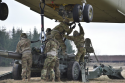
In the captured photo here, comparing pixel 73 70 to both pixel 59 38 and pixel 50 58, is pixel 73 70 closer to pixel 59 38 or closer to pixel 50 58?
pixel 50 58

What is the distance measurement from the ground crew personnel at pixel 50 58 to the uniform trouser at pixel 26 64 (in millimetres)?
664

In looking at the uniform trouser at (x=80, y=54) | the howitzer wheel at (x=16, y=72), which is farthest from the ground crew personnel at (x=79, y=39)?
the howitzer wheel at (x=16, y=72)

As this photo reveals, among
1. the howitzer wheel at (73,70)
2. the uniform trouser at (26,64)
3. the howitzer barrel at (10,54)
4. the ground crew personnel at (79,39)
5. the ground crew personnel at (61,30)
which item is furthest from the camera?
the ground crew personnel at (79,39)

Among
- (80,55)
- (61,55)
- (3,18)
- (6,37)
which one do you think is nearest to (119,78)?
(80,55)

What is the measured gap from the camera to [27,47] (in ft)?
34.0

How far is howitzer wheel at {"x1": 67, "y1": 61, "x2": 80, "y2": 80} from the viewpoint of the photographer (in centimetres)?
1076

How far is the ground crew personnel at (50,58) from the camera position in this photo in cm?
988

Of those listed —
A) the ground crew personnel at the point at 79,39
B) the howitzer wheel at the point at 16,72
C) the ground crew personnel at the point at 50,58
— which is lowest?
the howitzer wheel at the point at 16,72

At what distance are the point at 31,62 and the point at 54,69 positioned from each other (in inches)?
37.1

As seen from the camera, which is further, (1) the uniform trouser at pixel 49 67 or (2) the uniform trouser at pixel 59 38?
(2) the uniform trouser at pixel 59 38

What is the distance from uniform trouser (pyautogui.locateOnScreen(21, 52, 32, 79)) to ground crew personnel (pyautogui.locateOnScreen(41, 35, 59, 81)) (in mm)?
664

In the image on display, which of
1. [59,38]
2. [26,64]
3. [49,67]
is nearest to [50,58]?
[49,67]

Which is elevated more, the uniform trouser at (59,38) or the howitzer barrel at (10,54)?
the uniform trouser at (59,38)

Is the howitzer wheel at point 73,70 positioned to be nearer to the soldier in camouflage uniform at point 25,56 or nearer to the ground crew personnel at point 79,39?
the ground crew personnel at point 79,39
